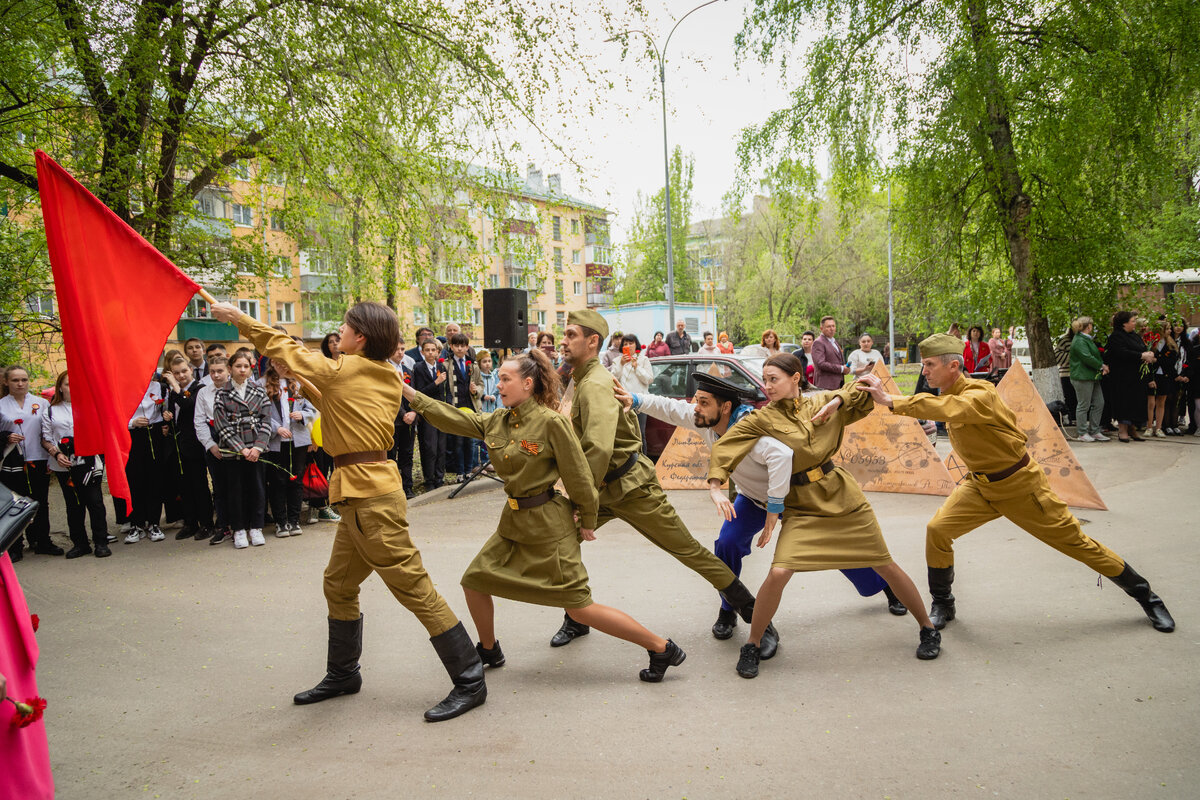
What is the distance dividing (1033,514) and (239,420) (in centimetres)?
700

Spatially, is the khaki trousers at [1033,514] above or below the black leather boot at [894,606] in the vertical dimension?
above

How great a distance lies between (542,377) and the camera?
434 centimetres

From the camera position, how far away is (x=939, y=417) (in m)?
4.48

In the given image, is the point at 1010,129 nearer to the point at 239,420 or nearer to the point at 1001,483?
the point at 1001,483

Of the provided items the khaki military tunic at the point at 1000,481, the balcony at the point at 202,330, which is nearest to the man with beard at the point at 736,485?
the khaki military tunic at the point at 1000,481

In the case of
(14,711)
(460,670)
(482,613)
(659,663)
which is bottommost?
(659,663)

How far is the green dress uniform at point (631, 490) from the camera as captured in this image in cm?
450

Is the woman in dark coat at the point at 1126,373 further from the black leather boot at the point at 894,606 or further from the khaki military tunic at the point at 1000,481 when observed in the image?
the black leather boot at the point at 894,606

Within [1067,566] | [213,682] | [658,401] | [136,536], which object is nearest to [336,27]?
[136,536]

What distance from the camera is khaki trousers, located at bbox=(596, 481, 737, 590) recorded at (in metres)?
4.64

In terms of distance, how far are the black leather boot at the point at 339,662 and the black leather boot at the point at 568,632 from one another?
4.10ft

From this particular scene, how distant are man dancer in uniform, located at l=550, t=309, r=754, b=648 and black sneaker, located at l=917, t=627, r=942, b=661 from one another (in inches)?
38.1

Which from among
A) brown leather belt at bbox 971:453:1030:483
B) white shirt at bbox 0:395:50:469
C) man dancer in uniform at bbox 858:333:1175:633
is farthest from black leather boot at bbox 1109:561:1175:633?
white shirt at bbox 0:395:50:469

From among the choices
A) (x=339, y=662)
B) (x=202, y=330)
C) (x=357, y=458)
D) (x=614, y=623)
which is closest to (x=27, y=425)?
(x=339, y=662)
